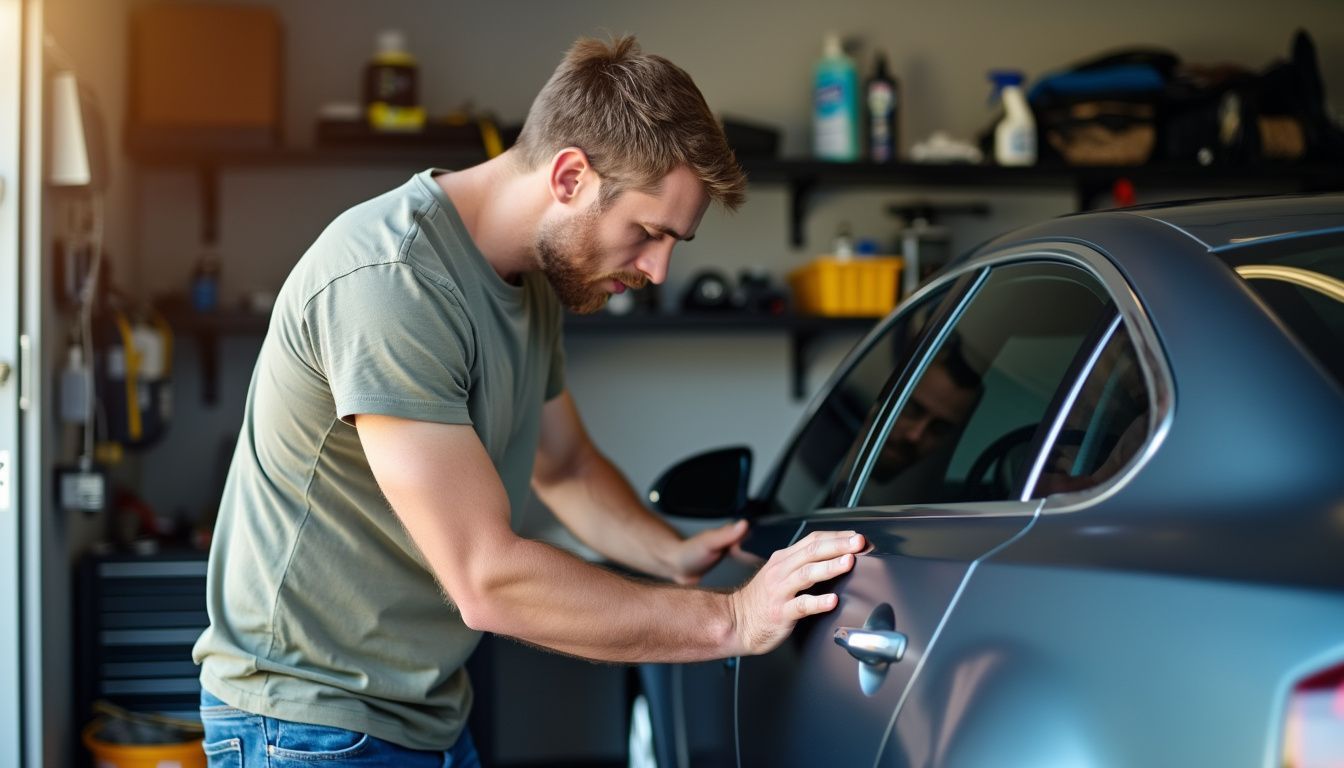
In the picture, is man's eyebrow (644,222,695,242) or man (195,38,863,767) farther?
man's eyebrow (644,222,695,242)

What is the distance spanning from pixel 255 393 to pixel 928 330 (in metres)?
0.83

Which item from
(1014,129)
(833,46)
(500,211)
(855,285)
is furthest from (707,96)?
(500,211)

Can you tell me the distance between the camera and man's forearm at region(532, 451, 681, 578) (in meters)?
1.98

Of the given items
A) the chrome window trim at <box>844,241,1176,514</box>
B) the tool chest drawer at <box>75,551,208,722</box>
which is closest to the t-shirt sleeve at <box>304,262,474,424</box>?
the chrome window trim at <box>844,241,1176,514</box>

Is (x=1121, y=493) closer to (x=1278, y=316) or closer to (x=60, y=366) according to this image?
(x=1278, y=316)

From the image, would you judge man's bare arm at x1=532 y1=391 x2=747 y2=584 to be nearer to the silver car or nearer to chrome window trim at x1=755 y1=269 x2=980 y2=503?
chrome window trim at x1=755 y1=269 x2=980 y2=503

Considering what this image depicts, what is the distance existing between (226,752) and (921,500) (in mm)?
897

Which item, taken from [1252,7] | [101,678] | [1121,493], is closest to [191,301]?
[101,678]

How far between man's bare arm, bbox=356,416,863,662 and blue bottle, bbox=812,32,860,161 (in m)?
2.67

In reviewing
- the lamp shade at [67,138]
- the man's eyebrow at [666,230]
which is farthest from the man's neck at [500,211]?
the lamp shade at [67,138]

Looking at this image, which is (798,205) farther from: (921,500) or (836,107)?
(921,500)

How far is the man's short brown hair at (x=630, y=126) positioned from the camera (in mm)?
1495

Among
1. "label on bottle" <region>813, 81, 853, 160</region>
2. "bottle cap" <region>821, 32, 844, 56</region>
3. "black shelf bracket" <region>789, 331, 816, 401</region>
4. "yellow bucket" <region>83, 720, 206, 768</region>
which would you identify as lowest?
"yellow bucket" <region>83, 720, 206, 768</region>

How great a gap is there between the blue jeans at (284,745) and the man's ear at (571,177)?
2.28 feet
